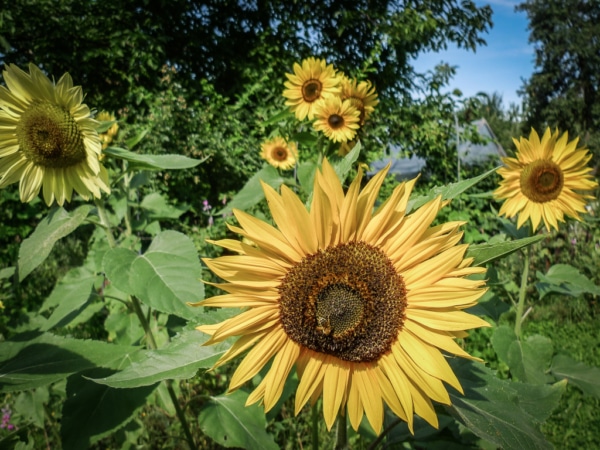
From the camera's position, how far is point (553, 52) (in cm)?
2334


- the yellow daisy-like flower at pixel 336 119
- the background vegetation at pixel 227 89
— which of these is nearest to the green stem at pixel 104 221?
the yellow daisy-like flower at pixel 336 119

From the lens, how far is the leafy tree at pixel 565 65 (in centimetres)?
2208

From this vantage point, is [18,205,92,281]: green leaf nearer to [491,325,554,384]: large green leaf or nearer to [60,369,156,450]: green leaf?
[60,369,156,450]: green leaf

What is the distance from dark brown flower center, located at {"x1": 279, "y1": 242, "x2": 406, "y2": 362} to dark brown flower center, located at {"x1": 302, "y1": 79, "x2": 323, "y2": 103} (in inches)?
93.1

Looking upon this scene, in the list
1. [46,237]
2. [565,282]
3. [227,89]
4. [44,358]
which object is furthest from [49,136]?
[227,89]

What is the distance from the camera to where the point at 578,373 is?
1811 mm

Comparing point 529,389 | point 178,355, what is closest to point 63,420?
point 178,355

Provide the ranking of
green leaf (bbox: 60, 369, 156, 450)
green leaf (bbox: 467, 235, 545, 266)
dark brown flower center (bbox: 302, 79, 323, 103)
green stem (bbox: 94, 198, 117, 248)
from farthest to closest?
dark brown flower center (bbox: 302, 79, 323, 103) < green stem (bbox: 94, 198, 117, 248) < green leaf (bbox: 60, 369, 156, 450) < green leaf (bbox: 467, 235, 545, 266)

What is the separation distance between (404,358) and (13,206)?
18.6ft

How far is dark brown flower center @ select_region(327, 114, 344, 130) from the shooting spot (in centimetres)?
264

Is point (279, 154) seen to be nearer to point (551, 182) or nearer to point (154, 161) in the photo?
point (551, 182)

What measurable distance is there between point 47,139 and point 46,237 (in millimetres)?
292

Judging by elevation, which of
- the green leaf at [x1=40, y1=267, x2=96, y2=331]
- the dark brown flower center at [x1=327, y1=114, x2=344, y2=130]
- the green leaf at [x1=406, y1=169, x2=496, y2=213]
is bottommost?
the green leaf at [x1=40, y1=267, x2=96, y2=331]

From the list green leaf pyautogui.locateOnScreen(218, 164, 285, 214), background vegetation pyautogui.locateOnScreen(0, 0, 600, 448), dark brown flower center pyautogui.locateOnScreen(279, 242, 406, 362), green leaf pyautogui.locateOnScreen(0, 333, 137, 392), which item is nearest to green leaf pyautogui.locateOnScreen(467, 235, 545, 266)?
dark brown flower center pyautogui.locateOnScreen(279, 242, 406, 362)
